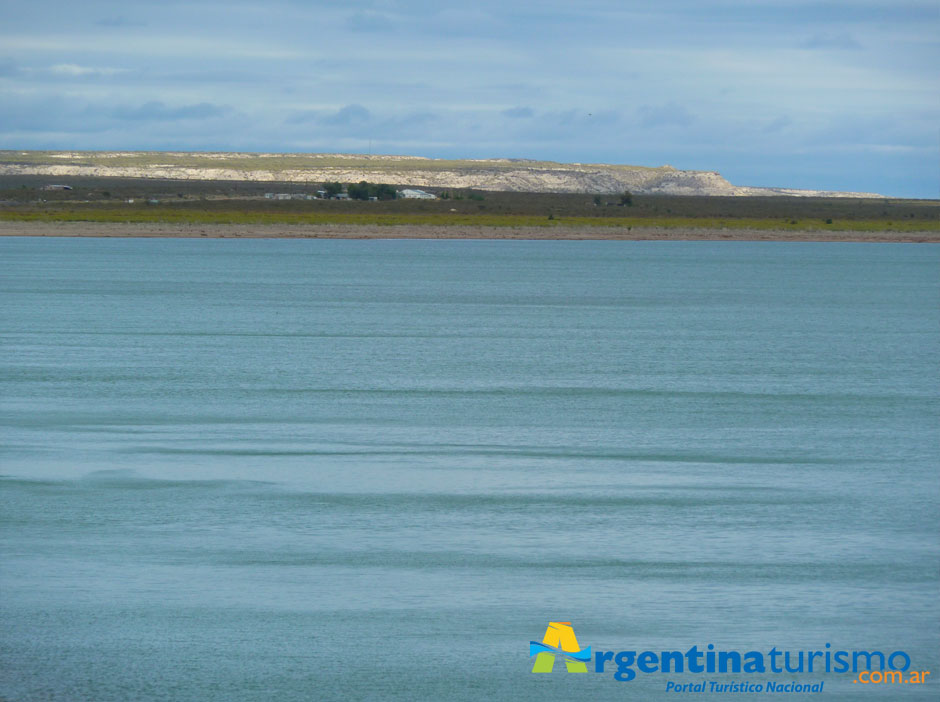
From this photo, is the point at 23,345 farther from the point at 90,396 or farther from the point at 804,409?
the point at 804,409

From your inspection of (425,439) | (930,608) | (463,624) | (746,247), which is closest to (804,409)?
(425,439)

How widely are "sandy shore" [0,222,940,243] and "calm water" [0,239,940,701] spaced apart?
67.8 metres

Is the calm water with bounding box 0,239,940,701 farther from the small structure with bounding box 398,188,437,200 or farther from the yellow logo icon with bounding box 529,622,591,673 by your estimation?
the small structure with bounding box 398,188,437,200

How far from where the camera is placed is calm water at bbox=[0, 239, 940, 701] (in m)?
10.5

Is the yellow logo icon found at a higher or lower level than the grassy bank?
lower

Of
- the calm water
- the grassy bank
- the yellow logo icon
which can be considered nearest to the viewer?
the yellow logo icon

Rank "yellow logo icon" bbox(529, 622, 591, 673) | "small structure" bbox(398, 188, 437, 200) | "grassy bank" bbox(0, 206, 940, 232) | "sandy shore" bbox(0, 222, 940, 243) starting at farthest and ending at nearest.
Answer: "small structure" bbox(398, 188, 437, 200) < "grassy bank" bbox(0, 206, 940, 232) < "sandy shore" bbox(0, 222, 940, 243) < "yellow logo icon" bbox(529, 622, 591, 673)

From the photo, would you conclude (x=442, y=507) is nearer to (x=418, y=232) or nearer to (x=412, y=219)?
(x=418, y=232)

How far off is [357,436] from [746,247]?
9702 centimetres

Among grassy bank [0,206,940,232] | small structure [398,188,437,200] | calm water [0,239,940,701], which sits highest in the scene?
small structure [398,188,437,200]

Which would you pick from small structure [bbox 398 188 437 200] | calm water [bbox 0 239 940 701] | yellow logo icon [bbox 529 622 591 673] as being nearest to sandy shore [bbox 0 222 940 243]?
small structure [bbox 398 188 437 200]

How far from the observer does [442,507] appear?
1517 cm

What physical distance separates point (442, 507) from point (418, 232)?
92.9 metres

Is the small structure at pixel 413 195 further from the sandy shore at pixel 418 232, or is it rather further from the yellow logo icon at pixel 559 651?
the yellow logo icon at pixel 559 651
